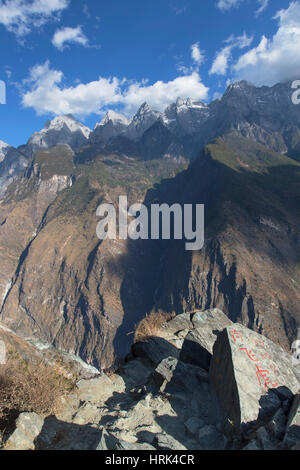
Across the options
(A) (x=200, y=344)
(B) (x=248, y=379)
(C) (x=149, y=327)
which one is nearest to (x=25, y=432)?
(B) (x=248, y=379)

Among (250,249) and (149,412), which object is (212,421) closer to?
(149,412)

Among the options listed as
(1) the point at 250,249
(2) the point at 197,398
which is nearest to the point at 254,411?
(2) the point at 197,398

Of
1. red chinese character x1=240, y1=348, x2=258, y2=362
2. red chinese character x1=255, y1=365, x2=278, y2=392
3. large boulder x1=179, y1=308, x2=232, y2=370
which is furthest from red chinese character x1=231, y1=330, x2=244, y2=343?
large boulder x1=179, y1=308, x2=232, y2=370

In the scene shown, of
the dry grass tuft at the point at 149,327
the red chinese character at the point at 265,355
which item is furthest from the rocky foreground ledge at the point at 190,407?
the dry grass tuft at the point at 149,327

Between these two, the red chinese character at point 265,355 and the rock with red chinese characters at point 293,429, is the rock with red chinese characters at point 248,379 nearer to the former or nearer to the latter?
the red chinese character at point 265,355

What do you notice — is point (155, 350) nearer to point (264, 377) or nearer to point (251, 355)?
point (251, 355)

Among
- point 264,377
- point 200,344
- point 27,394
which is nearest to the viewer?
point 27,394
